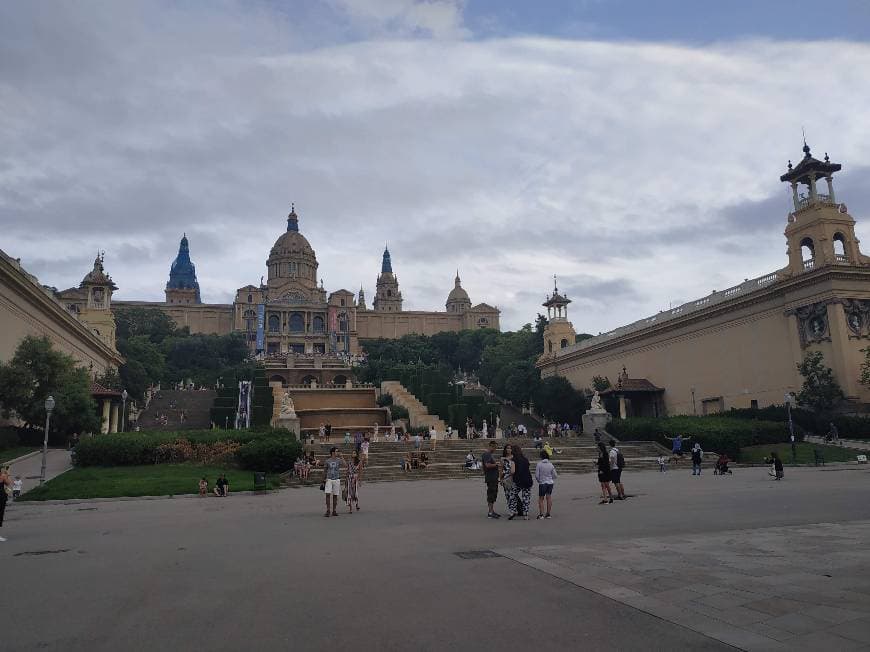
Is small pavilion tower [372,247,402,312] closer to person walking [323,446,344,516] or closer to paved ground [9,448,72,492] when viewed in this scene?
paved ground [9,448,72,492]

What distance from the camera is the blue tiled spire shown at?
171375mm

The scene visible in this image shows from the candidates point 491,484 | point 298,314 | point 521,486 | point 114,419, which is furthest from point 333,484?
point 298,314

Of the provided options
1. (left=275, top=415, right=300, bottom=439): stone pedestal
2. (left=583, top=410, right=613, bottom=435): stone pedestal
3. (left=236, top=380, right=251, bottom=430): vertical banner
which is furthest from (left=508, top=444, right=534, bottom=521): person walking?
(left=236, top=380, right=251, bottom=430): vertical banner

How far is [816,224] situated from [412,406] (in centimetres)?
3089

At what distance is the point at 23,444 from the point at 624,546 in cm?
3536

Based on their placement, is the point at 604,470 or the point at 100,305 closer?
the point at 604,470

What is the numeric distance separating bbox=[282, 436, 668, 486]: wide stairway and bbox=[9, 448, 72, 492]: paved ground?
945cm

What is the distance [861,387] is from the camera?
37781mm

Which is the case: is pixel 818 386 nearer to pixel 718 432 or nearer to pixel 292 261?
pixel 718 432

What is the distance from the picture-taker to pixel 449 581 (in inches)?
296

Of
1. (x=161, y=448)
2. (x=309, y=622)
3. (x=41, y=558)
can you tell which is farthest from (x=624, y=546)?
(x=161, y=448)

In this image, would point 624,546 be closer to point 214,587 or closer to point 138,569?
point 214,587

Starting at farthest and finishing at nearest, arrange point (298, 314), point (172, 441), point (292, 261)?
point (292, 261), point (298, 314), point (172, 441)

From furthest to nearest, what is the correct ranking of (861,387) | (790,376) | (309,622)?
(790,376) → (861,387) → (309,622)
